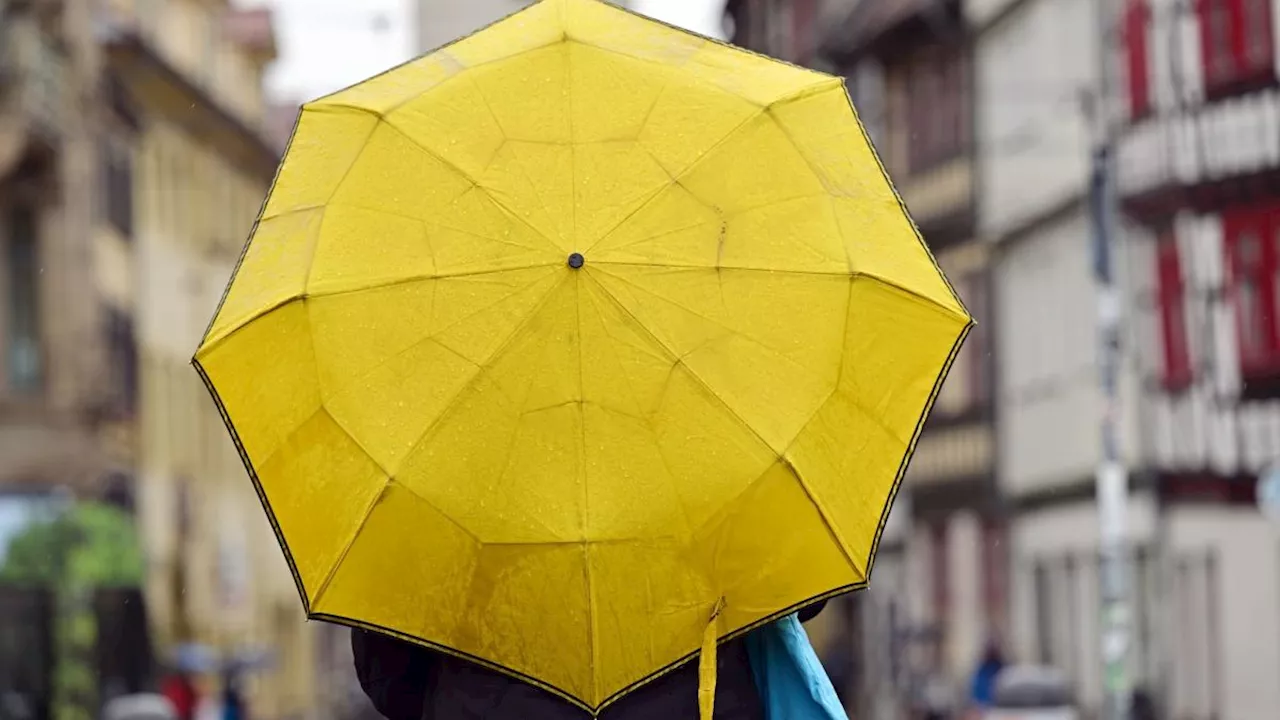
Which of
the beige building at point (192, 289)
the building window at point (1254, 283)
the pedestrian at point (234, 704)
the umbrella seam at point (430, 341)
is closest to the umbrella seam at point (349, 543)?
the umbrella seam at point (430, 341)

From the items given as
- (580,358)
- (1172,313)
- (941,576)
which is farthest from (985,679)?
(580,358)

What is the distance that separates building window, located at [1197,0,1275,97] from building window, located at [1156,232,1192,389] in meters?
2.35

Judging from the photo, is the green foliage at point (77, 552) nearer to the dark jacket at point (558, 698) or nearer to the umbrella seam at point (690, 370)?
the dark jacket at point (558, 698)

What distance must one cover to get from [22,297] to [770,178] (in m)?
37.5

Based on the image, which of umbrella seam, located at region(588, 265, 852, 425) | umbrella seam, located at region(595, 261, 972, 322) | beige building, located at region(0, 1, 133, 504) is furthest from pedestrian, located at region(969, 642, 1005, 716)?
umbrella seam, located at region(588, 265, 852, 425)

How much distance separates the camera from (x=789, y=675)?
18.0 ft

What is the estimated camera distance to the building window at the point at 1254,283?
3225 centimetres

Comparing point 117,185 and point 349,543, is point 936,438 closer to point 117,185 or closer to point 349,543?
point 117,185

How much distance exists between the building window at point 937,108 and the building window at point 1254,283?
14060 mm

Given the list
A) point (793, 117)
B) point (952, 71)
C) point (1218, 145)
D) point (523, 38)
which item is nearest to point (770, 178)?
point (793, 117)

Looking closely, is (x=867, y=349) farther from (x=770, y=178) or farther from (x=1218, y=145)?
(x=1218, y=145)

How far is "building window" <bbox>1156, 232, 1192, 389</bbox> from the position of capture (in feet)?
114

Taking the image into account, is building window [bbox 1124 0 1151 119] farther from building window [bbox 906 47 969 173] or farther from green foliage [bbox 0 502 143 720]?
green foliage [bbox 0 502 143 720]

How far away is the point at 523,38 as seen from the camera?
578cm
